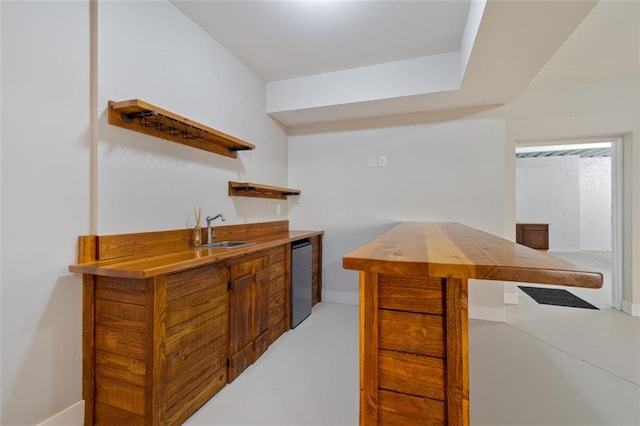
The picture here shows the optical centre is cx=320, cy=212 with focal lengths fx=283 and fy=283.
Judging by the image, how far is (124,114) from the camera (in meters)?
1.68

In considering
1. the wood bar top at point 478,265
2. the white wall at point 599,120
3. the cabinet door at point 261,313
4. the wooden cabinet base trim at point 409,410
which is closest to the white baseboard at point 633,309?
the white wall at point 599,120

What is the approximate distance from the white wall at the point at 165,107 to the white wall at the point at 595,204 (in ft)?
29.5

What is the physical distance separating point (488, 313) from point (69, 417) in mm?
3415

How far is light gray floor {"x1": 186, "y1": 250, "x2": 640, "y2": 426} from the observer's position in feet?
5.21

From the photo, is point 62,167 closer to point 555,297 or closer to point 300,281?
point 300,281

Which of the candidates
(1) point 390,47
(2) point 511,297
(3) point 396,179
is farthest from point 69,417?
(2) point 511,297

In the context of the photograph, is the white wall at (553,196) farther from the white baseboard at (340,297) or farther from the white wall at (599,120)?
the white baseboard at (340,297)

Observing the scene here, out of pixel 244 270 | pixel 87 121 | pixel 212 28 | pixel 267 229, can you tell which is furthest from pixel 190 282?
pixel 212 28

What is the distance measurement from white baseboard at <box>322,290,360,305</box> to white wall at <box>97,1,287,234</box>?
1.42m

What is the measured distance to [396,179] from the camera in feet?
11.1

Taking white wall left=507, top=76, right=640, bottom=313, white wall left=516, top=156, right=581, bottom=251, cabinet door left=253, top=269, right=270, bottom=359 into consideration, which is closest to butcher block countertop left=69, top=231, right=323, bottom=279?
cabinet door left=253, top=269, right=270, bottom=359

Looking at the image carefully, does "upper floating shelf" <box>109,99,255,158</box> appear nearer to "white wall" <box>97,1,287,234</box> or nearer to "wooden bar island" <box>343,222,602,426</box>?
"white wall" <box>97,1,287,234</box>

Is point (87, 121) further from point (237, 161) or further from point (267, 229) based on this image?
point (267, 229)

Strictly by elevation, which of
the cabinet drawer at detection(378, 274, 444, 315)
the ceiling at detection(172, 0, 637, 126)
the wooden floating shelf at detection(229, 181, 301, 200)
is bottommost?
the cabinet drawer at detection(378, 274, 444, 315)
